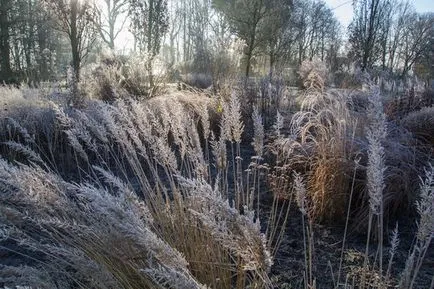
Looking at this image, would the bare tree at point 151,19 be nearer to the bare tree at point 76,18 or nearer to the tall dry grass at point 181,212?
the bare tree at point 76,18

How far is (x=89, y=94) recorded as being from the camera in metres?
7.64

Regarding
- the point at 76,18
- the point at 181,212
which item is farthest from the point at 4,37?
the point at 181,212

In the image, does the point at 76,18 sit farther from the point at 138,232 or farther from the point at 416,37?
the point at 416,37

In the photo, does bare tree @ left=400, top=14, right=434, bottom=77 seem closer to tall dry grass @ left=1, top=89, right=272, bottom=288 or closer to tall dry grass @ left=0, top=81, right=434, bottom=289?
tall dry grass @ left=0, top=81, right=434, bottom=289

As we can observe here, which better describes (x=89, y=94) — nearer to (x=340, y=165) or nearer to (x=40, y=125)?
(x=40, y=125)

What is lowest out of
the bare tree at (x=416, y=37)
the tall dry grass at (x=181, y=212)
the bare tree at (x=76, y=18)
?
A: the tall dry grass at (x=181, y=212)

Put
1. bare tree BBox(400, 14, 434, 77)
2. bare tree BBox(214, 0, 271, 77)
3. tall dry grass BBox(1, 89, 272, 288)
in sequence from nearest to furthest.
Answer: tall dry grass BBox(1, 89, 272, 288) → bare tree BBox(214, 0, 271, 77) → bare tree BBox(400, 14, 434, 77)

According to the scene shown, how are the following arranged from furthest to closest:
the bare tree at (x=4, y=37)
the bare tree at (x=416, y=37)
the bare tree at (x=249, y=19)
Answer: the bare tree at (x=416, y=37) < the bare tree at (x=4, y=37) < the bare tree at (x=249, y=19)

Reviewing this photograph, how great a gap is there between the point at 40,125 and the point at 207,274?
4.38 meters

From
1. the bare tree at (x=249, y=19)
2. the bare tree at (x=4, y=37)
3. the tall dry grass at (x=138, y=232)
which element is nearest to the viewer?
the tall dry grass at (x=138, y=232)

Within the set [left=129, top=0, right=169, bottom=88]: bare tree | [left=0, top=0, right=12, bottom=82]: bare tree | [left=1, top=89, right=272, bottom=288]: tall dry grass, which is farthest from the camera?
[left=0, top=0, right=12, bottom=82]: bare tree

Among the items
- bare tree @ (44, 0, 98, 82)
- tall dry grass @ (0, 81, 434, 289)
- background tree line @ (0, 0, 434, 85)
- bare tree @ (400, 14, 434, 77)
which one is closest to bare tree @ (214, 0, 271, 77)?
background tree line @ (0, 0, 434, 85)

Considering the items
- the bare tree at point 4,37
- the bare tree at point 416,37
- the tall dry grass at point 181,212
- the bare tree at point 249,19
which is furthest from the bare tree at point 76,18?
the bare tree at point 416,37

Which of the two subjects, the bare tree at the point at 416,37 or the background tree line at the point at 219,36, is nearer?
the background tree line at the point at 219,36
